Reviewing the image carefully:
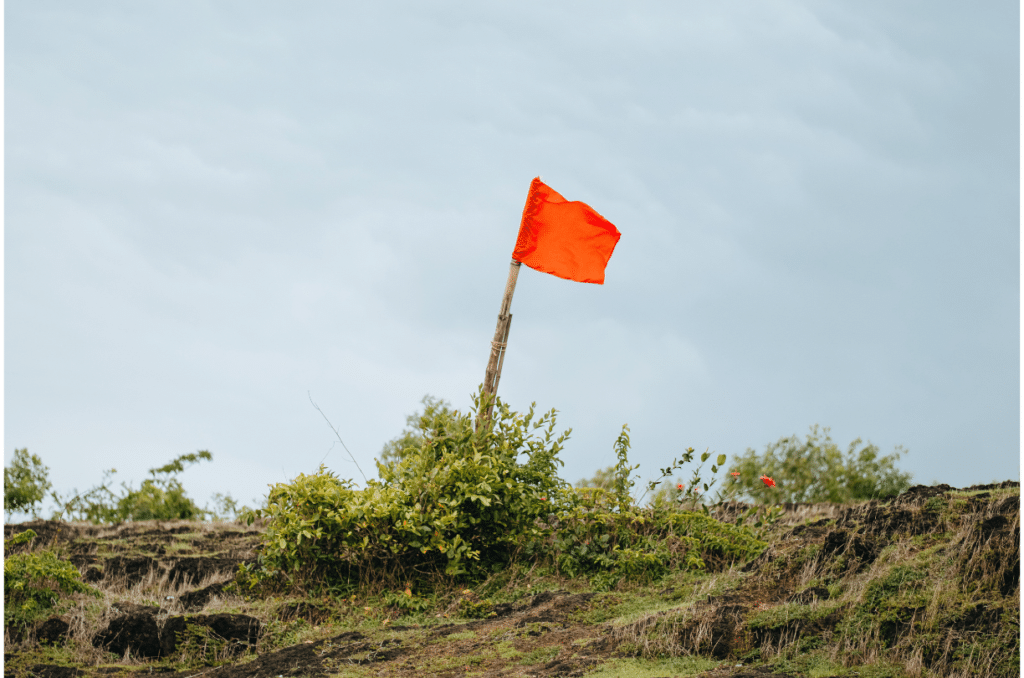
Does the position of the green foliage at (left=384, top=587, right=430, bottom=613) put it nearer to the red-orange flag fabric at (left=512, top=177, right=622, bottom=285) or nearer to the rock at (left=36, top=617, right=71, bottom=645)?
the rock at (left=36, top=617, right=71, bottom=645)

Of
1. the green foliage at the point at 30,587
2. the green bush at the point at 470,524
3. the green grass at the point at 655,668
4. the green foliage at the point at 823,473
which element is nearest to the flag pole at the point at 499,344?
the green bush at the point at 470,524

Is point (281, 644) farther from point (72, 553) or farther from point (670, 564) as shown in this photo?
point (72, 553)

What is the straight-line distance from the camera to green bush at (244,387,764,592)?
783 cm

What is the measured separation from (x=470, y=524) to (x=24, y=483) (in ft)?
46.6

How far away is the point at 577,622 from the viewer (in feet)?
21.5

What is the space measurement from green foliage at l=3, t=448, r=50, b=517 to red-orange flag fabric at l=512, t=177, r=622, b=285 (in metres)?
13.7

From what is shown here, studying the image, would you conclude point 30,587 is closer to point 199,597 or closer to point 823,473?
point 199,597

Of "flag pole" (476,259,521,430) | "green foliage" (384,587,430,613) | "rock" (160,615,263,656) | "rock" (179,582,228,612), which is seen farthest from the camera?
"flag pole" (476,259,521,430)

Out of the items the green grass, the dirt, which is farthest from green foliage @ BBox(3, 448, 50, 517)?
the green grass

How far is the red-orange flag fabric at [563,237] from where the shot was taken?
903 cm

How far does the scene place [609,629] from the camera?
6.27m

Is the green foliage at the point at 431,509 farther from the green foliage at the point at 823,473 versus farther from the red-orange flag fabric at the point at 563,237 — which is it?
the green foliage at the point at 823,473

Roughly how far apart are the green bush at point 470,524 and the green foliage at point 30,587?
1.72 m

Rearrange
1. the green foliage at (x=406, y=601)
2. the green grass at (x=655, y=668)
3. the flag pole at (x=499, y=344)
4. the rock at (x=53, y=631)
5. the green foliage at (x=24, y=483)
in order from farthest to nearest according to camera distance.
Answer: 1. the green foliage at (x=24, y=483)
2. the flag pole at (x=499, y=344)
3. the green foliage at (x=406, y=601)
4. the rock at (x=53, y=631)
5. the green grass at (x=655, y=668)
